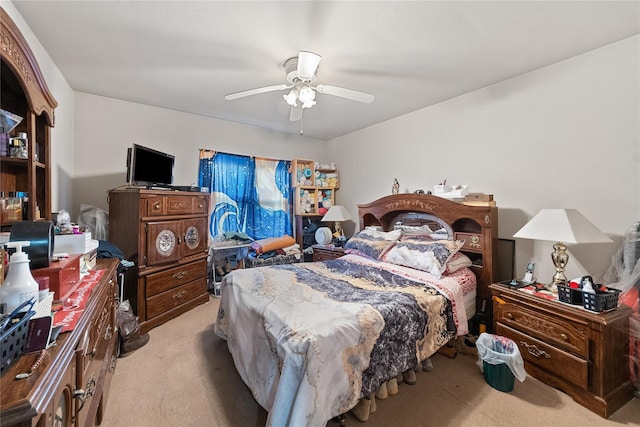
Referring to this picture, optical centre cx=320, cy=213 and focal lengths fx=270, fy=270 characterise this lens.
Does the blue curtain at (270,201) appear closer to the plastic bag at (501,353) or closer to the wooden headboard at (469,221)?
the wooden headboard at (469,221)

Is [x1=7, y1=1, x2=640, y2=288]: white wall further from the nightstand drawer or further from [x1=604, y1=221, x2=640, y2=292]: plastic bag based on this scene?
the nightstand drawer

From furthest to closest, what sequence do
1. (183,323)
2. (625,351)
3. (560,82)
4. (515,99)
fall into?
(183,323) < (515,99) < (560,82) < (625,351)

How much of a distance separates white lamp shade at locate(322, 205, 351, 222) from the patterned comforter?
5.51 ft

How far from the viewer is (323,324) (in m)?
1.49

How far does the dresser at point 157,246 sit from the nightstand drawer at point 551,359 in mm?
3183

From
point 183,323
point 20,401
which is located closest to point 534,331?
point 20,401

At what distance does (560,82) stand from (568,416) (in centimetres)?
252

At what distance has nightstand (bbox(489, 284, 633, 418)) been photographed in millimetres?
1692

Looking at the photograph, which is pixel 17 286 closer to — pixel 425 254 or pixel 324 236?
pixel 425 254

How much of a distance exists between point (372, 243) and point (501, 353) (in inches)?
59.4

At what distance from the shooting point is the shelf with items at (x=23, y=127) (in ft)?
4.09

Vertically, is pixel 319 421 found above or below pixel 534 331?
Result: below

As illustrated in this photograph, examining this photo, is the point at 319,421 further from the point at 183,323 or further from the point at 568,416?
the point at 183,323

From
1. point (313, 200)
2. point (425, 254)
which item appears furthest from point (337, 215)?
point (425, 254)
